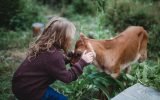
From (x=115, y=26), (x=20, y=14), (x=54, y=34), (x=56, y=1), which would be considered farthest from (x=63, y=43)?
(x=56, y=1)

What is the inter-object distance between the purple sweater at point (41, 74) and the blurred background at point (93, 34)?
1490mm

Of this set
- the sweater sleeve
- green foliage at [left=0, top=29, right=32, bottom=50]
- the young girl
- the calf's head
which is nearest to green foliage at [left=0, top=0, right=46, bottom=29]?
green foliage at [left=0, top=29, right=32, bottom=50]

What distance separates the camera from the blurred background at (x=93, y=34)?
247 inches

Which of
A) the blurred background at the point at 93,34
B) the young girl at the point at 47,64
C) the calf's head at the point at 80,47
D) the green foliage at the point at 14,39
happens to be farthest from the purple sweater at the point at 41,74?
the green foliage at the point at 14,39

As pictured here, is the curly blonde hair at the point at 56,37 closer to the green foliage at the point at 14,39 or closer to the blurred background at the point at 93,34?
the blurred background at the point at 93,34

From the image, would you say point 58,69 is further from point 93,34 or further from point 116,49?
point 93,34

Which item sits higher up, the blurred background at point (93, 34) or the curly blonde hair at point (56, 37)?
the curly blonde hair at point (56, 37)

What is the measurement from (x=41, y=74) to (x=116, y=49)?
2137 mm

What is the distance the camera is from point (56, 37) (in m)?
4.66

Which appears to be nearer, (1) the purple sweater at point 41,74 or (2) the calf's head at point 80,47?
(1) the purple sweater at point 41,74

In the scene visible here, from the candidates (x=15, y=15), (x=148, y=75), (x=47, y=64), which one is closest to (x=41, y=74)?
(x=47, y=64)

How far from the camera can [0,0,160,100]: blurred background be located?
6.29m

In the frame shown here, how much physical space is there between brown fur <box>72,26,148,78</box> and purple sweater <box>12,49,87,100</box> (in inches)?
29.2

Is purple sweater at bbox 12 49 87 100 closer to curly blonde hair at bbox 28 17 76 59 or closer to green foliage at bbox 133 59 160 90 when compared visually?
curly blonde hair at bbox 28 17 76 59
